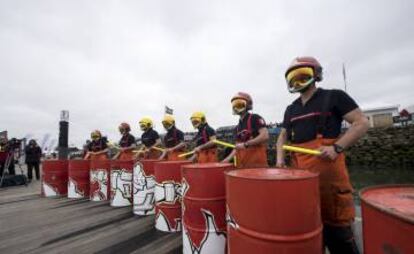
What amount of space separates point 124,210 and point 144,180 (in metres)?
0.95

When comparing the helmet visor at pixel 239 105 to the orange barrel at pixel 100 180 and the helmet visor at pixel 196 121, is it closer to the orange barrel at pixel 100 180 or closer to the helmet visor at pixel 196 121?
the helmet visor at pixel 196 121

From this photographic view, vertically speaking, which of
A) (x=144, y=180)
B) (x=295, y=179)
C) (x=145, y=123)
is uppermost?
(x=145, y=123)

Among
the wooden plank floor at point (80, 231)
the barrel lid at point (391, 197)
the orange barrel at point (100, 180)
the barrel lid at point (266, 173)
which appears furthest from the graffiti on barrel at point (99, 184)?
the barrel lid at point (391, 197)

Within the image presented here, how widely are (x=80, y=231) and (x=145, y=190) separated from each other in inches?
51.0

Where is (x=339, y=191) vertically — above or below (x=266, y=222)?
above

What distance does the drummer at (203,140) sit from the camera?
17.2 feet

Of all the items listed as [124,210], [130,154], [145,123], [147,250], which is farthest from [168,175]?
[130,154]

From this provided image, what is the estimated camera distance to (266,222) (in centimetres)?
170

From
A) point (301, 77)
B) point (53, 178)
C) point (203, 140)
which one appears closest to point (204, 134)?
point (203, 140)

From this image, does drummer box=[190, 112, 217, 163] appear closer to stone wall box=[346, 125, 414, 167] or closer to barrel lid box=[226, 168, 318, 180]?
barrel lid box=[226, 168, 318, 180]

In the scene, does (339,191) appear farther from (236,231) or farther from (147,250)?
(147,250)

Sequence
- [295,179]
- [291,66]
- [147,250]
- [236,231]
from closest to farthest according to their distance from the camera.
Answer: [295,179]
[236,231]
[291,66]
[147,250]

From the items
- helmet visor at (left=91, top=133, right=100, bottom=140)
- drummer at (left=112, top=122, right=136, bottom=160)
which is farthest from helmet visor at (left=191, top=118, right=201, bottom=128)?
helmet visor at (left=91, top=133, right=100, bottom=140)

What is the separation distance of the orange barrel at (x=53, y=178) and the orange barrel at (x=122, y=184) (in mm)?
2635
